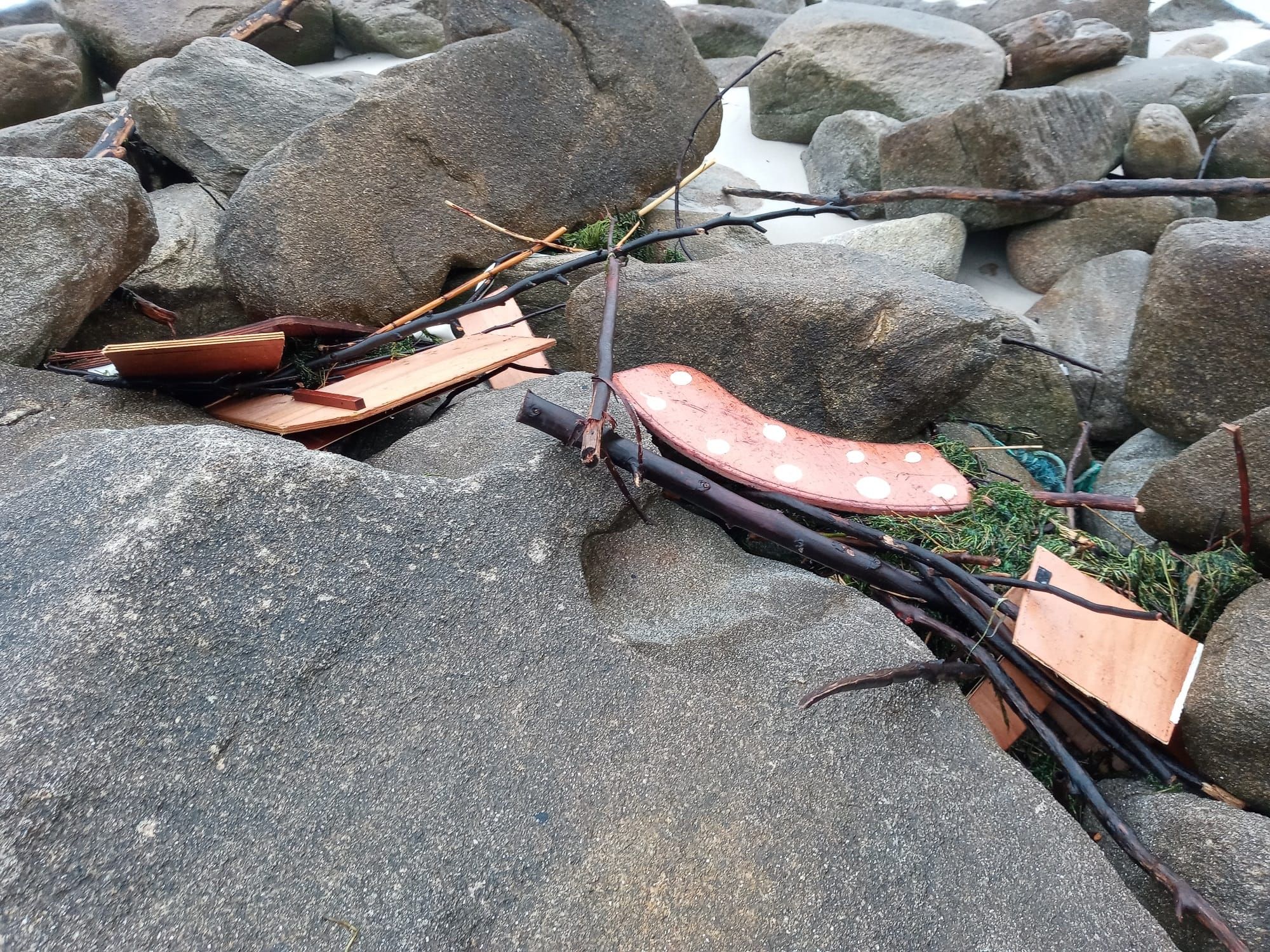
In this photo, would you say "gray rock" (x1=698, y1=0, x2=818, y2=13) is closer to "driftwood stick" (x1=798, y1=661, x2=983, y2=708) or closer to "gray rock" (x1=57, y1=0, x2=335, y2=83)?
"gray rock" (x1=57, y1=0, x2=335, y2=83)

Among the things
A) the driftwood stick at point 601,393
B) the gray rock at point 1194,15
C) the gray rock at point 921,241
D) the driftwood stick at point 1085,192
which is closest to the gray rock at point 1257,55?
the gray rock at point 1194,15

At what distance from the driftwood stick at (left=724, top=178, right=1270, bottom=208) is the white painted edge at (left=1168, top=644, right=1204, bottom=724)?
1563mm

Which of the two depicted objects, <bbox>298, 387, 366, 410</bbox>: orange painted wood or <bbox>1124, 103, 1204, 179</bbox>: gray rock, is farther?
<bbox>1124, 103, 1204, 179</bbox>: gray rock

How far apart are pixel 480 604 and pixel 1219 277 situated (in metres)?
1.86

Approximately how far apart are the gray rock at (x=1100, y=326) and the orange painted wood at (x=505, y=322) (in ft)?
5.87

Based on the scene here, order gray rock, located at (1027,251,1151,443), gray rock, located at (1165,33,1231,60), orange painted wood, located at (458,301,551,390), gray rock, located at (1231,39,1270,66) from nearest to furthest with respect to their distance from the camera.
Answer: orange painted wood, located at (458,301,551,390) < gray rock, located at (1027,251,1151,443) < gray rock, located at (1231,39,1270,66) < gray rock, located at (1165,33,1231,60)

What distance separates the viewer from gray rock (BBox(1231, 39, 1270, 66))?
20.6ft

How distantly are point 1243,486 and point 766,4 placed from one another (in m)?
8.22

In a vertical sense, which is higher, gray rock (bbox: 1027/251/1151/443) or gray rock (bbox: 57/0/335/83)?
gray rock (bbox: 1027/251/1151/443)

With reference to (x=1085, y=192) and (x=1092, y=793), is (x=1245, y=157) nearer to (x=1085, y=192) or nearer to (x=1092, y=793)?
(x=1085, y=192)

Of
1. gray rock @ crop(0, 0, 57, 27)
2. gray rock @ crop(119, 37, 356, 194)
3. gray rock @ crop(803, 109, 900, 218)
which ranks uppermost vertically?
gray rock @ crop(119, 37, 356, 194)

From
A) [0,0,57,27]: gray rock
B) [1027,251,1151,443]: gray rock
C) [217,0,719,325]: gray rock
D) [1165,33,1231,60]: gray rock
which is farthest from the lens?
[0,0,57,27]: gray rock

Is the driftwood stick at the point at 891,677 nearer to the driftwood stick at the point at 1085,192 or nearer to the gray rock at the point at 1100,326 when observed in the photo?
the gray rock at the point at 1100,326

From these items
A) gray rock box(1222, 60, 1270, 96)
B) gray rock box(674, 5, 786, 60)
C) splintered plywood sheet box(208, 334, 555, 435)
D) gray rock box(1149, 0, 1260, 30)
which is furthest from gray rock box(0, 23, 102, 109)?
gray rock box(1149, 0, 1260, 30)
